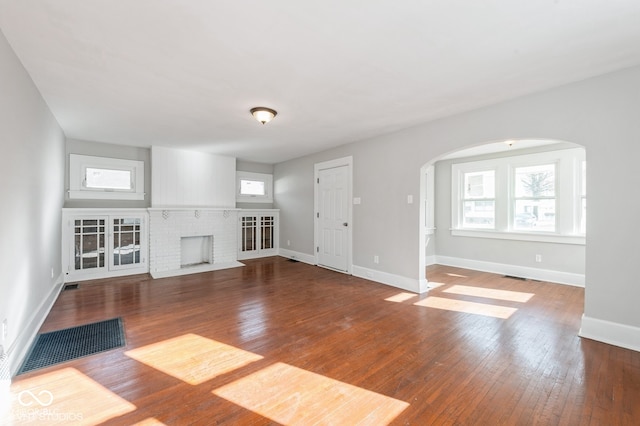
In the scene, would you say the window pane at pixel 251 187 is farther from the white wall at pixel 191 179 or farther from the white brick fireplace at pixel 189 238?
the white brick fireplace at pixel 189 238

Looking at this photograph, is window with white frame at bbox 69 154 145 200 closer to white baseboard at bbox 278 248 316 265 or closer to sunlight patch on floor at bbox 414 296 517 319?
white baseboard at bbox 278 248 316 265

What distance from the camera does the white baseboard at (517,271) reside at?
4.61 m

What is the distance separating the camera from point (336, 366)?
7.30 feet

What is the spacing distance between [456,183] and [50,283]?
7.21 m

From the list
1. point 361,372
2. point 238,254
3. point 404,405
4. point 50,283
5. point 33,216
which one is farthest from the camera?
point 238,254

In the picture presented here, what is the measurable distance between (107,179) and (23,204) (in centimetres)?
315

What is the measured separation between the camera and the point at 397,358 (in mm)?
2350

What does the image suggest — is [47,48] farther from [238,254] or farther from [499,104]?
[238,254]

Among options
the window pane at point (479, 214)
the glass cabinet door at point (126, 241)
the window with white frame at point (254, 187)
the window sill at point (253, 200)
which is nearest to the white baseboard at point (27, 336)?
the glass cabinet door at point (126, 241)

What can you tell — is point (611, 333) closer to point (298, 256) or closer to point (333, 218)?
point (333, 218)

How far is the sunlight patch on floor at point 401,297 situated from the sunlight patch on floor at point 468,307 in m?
0.20

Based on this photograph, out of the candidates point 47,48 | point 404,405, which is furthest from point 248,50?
point 404,405

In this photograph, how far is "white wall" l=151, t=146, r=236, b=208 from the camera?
5.55 metres

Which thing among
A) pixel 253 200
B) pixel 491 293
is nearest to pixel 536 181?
pixel 491 293
